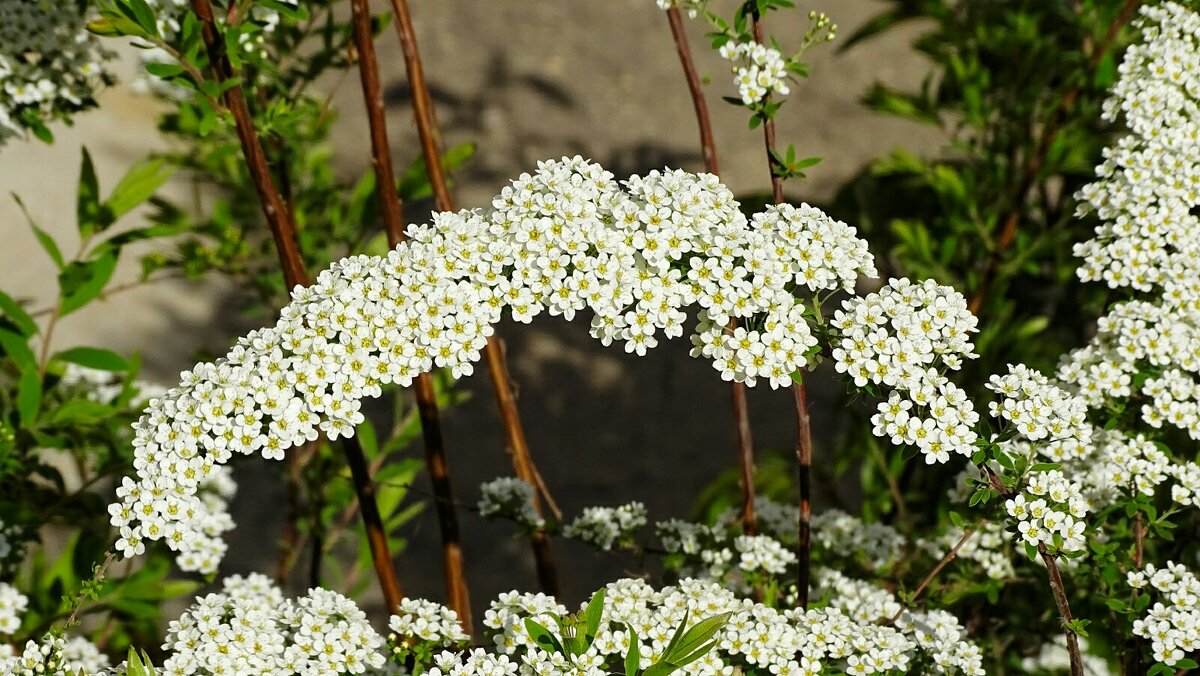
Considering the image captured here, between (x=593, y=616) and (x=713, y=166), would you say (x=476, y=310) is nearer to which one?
(x=593, y=616)

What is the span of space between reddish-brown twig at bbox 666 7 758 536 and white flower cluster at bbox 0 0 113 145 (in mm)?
1032

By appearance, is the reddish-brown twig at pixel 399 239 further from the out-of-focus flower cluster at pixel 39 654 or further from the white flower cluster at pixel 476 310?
the out-of-focus flower cluster at pixel 39 654

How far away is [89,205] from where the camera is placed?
2.45 meters

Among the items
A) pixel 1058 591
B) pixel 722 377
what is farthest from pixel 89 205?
pixel 1058 591

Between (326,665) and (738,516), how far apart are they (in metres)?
0.93

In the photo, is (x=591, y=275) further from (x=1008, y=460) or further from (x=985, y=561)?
(x=985, y=561)

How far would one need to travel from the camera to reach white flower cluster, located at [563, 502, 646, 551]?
6.50 ft

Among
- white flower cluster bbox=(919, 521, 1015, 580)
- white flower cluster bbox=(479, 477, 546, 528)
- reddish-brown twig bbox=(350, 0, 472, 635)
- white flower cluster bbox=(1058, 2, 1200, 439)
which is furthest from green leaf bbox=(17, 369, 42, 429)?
white flower cluster bbox=(1058, 2, 1200, 439)

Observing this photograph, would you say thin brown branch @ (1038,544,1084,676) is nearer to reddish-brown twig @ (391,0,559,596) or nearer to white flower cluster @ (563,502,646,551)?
white flower cluster @ (563,502,646,551)

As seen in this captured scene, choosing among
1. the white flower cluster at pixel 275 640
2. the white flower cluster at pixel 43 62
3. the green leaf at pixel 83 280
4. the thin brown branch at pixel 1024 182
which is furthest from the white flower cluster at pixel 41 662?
the thin brown branch at pixel 1024 182

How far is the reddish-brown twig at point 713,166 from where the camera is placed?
198 cm

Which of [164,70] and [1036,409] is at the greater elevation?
[164,70]

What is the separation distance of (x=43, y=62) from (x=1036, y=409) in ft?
5.96

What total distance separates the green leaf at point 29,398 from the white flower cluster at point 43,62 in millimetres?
452
